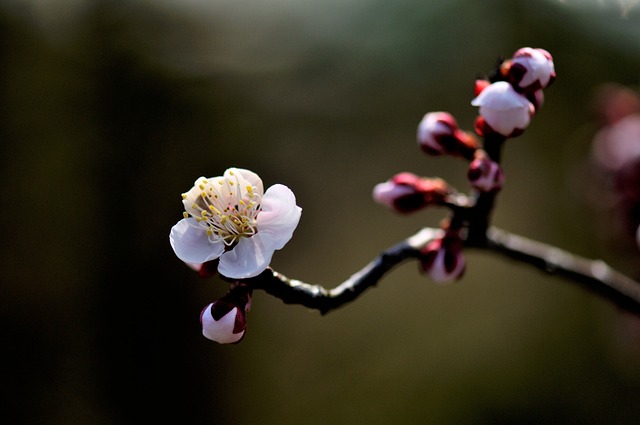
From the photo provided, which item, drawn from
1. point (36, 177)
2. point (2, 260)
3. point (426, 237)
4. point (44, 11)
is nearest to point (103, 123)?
point (36, 177)

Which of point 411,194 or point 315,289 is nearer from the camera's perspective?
point 315,289

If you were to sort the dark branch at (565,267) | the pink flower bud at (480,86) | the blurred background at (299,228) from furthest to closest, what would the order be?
1. the blurred background at (299,228)
2. the dark branch at (565,267)
3. the pink flower bud at (480,86)

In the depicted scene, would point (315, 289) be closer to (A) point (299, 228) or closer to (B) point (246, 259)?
(B) point (246, 259)

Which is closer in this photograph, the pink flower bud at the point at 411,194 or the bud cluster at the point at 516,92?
the bud cluster at the point at 516,92

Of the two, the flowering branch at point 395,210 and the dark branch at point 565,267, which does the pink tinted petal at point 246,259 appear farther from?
the dark branch at point 565,267

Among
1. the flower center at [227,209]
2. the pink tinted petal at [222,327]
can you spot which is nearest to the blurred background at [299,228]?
the flower center at [227,209]

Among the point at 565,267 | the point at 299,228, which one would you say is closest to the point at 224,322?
the point at 565,267

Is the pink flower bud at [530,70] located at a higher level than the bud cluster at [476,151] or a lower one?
higher

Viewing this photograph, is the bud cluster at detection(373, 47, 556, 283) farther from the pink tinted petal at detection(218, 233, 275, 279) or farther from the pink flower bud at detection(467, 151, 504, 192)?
the pink tinted petal at detection(218, 233, 275, 279)
